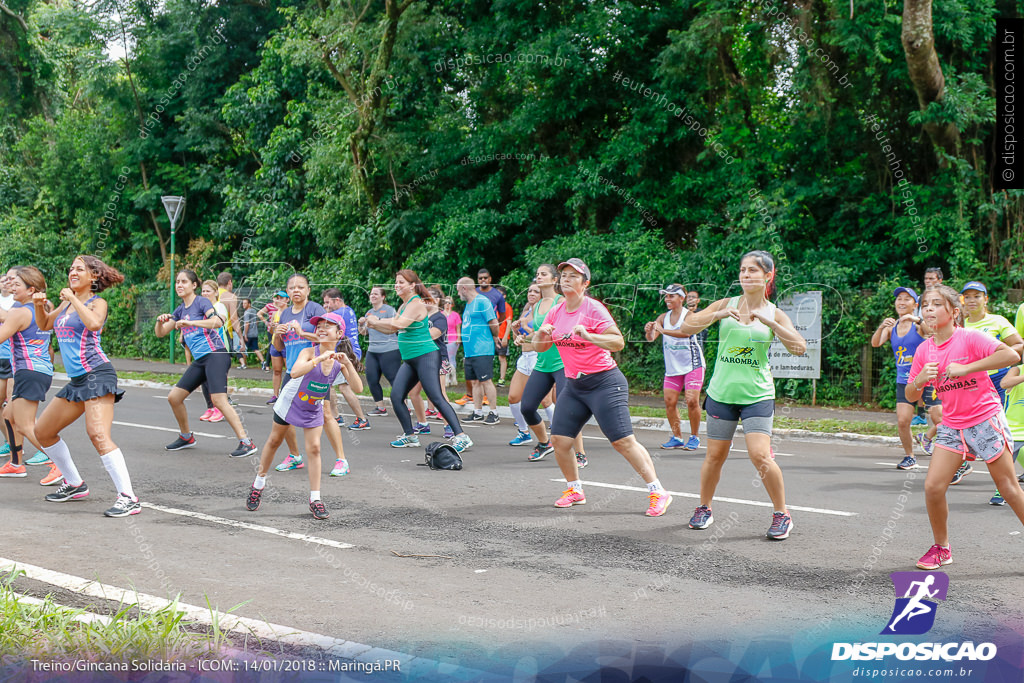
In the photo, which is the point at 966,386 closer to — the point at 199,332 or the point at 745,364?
the point at 745,364

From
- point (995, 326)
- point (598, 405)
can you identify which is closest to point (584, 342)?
point (598, 405)

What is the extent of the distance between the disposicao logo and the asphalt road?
9 cm

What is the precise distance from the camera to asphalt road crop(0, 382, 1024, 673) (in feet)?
14.9

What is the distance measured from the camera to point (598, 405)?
7043 mm

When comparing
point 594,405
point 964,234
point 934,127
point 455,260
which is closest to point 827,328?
point 964,234

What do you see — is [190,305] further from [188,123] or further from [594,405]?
[188,123]

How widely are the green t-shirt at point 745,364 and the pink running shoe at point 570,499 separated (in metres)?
1.64

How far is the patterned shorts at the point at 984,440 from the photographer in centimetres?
548

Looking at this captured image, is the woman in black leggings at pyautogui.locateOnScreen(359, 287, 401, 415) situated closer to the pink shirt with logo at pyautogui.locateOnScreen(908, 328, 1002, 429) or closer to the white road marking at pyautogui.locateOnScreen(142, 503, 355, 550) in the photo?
the white road marking at pyautogui.locateOnScreen(142, 503, 355, 550)

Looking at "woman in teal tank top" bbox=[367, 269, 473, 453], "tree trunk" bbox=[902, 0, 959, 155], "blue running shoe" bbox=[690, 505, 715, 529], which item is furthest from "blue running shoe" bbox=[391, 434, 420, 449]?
"tree trunk" bbox=[902, 0, 959, 155]

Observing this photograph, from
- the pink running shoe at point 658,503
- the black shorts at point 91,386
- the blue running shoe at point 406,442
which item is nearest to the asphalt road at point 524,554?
the pink running shoe at point 658,503

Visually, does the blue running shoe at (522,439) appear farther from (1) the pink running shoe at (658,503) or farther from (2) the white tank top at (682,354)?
(1) the pink running shoe at (658,503)

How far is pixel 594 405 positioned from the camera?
706cm

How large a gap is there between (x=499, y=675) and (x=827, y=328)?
13.1m
